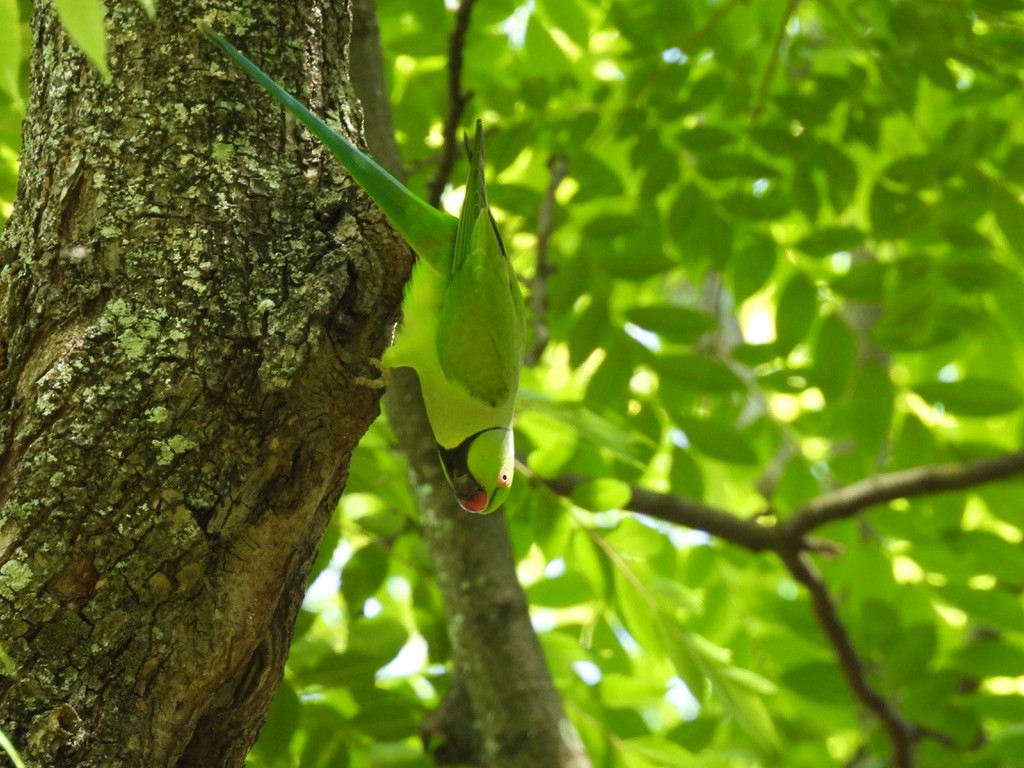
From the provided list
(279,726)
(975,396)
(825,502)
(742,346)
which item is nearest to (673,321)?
(742,346)

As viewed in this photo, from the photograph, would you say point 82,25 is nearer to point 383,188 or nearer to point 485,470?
point 383,188

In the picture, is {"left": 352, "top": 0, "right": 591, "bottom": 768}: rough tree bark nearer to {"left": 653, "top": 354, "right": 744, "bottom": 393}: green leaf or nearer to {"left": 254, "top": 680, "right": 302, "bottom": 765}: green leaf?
{"left": 254, "top": 680, "right": 302, "bottom": 765}: green leaf

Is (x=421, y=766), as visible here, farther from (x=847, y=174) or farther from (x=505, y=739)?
(x=847, y=174)

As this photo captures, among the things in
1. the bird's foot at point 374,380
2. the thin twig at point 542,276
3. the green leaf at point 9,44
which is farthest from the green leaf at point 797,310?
the green leaf at point 9,44

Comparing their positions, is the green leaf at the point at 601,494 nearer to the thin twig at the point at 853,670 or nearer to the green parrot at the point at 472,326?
the green parrot at the point at 472,326

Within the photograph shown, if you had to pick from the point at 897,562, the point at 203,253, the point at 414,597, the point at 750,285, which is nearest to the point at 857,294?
the point at 750,285

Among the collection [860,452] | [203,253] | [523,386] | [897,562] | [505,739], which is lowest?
[897,562]

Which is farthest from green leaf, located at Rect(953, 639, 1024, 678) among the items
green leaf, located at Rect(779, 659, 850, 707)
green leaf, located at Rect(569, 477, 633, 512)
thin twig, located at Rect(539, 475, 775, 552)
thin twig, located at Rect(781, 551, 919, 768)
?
green leaf, located at Rect(569, 477, 633, 512)
